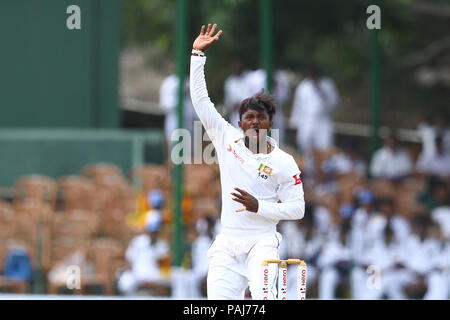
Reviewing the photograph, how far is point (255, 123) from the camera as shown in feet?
21.9

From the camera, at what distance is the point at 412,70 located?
2309cm

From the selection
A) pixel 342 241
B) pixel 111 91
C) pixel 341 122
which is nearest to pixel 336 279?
pixel 342 241

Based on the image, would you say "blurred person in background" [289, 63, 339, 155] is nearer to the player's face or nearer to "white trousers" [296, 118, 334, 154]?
"white trousers" [296, 118, 334, 154]

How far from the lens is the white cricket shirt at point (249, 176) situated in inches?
266

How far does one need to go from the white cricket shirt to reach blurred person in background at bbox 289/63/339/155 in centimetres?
903

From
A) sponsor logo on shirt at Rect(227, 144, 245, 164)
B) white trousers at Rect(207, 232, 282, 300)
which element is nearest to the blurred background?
sponsor logo on shirt at Rect(227, 144, 245, 164)

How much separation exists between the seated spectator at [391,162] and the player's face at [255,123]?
8550mm

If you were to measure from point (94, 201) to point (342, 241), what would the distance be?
3.64m

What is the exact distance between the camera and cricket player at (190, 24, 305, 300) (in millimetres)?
6719

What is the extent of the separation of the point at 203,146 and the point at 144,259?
2056 mm

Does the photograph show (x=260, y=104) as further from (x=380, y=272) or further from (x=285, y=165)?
(x=380, y=272)

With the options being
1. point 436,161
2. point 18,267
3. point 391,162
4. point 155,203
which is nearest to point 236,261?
point 18,267

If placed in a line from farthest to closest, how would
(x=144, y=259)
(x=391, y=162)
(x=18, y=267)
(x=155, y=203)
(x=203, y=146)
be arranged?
(x=391, y=162) < (x=203, y=146) < (x=155, y=203) < (x=18, y=267) < (x=144, y=259)
